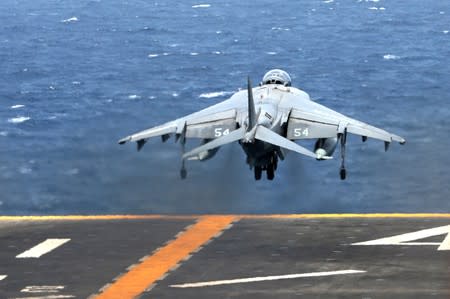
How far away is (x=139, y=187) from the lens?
175 m

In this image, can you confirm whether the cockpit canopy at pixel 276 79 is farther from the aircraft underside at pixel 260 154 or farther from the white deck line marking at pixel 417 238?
the white deck line marking at pixel 417 238

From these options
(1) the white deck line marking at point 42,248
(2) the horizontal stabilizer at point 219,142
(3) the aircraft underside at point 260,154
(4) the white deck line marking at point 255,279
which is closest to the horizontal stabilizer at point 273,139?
(3) the aircraft underside at point 260,154

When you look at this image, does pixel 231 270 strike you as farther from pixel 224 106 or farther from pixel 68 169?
pixel 68 169

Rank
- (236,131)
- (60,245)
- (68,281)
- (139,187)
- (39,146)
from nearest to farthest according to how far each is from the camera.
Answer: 1. (68,281)
2. (236,131)
3. (60,245)
4. (139,187)
5. (39,146)

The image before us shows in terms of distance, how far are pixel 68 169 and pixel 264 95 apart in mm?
95230

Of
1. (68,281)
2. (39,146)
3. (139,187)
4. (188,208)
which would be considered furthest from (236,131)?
(39,146)

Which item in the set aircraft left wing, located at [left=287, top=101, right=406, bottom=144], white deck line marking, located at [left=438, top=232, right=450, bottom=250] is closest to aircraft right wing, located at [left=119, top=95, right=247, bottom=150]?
aircraft left wing, located at [left=287, top=101, right=406, bottom=144]

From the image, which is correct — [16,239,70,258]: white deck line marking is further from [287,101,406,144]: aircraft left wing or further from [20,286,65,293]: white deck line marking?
[287,101,406,144]: aircraft left wing

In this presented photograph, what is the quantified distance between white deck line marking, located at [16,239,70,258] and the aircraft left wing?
16.9 metres

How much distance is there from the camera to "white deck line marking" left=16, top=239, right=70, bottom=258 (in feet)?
273

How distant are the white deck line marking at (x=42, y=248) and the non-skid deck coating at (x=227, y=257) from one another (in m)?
0.21

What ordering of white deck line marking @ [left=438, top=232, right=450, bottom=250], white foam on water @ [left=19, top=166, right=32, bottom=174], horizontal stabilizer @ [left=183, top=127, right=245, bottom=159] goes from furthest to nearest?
1. white foam on water @ [left=19, top=166, right=32, bottom=174]
2. white deck line marking @ [left=438, top=232, right=450, bottom=250]
3. horizontal stabilizer @ [left=183, top=127, right=245, bottom=159]

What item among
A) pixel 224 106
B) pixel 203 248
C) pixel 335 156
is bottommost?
pixel 335 156

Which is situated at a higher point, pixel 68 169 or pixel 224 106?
pixel 224 106
